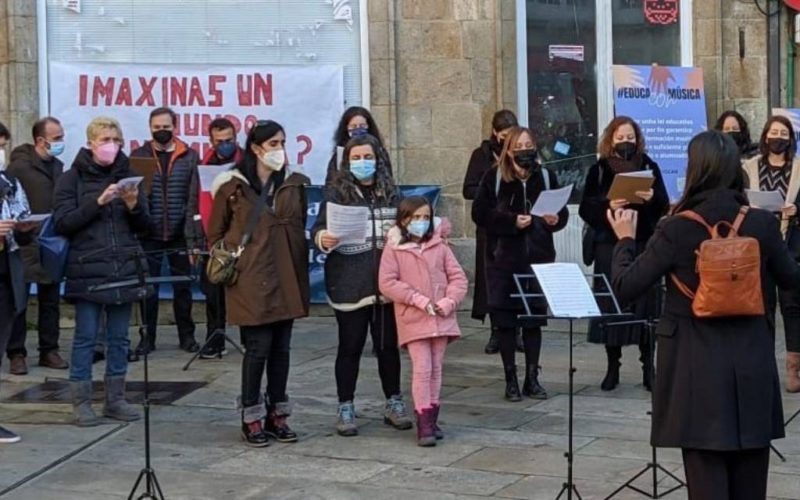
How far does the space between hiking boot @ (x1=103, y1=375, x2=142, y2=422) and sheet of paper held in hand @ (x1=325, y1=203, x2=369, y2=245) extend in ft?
5.85

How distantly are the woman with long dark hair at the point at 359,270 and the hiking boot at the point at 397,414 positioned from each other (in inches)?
7.0

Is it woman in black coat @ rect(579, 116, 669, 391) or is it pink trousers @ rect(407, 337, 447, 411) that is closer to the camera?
pink trousers @ rect(407, 337, 447, 411)

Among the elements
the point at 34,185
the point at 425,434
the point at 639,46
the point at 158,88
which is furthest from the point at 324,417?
the point at 639,46

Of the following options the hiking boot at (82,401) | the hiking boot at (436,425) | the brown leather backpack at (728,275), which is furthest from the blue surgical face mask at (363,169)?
the brown leather backpack at (728,275)

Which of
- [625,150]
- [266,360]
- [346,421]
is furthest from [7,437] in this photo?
[625,150]

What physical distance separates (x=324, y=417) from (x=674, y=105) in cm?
554

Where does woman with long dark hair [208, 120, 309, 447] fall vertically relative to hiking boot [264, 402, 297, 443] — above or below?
above

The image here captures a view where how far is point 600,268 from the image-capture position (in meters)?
9.68

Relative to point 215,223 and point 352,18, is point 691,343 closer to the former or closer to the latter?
point 215,223

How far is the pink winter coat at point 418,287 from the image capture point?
26.3 feet

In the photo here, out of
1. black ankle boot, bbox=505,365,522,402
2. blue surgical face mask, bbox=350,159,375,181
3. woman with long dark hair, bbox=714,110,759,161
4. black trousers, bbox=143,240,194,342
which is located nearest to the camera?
blue surgical face mask, bbox=350,159,375,181

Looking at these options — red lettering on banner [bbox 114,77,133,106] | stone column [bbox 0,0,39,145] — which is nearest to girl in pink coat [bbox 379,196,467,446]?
red lettering on banner [bbox 114,77,133,106]

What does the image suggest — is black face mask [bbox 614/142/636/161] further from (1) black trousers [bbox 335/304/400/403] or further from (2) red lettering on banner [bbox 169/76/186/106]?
(2) red lettering on banner [bbox 169/76/186/106]

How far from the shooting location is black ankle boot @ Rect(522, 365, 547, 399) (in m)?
9.28
